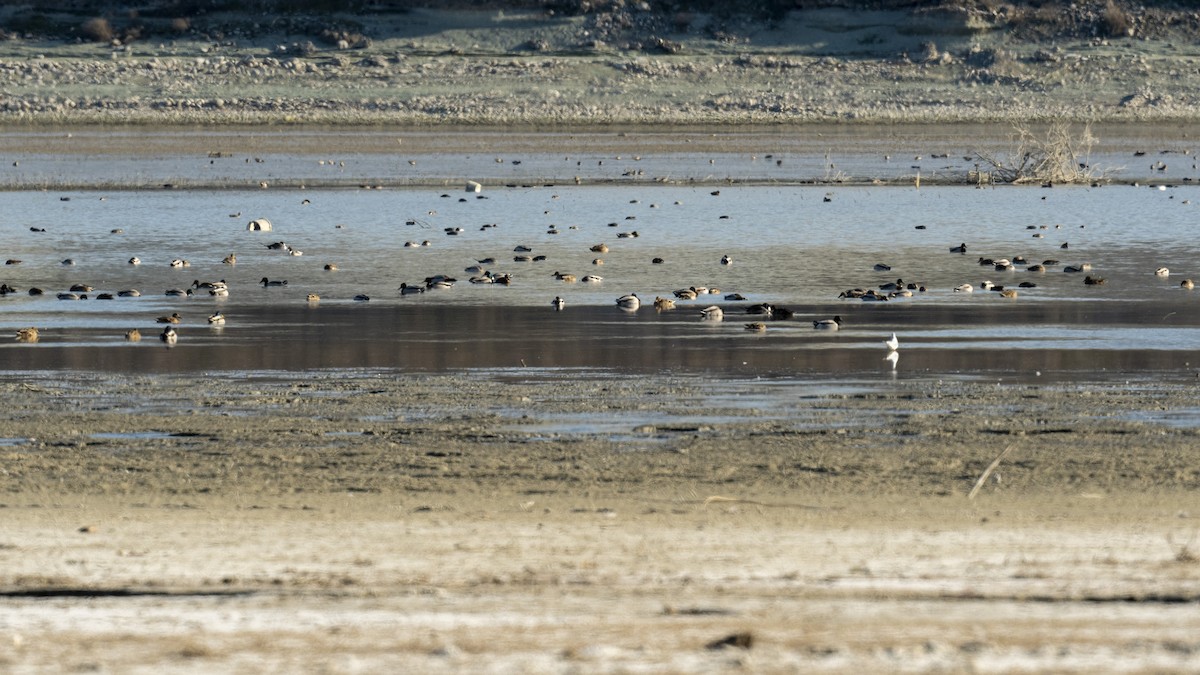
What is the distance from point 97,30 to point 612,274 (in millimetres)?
60868

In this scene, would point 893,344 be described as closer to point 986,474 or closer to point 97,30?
point 986,474

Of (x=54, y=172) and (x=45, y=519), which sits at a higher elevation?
(x=54, y=172)

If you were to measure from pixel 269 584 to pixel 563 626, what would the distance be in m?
1.24

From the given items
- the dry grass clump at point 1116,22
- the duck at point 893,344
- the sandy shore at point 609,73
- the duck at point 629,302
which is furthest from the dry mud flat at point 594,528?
the dry grass clump at point 1116,22

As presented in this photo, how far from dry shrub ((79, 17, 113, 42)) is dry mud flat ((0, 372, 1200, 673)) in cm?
6672

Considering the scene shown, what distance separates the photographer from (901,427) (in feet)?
35.3

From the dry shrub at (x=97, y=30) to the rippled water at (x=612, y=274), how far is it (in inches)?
1696

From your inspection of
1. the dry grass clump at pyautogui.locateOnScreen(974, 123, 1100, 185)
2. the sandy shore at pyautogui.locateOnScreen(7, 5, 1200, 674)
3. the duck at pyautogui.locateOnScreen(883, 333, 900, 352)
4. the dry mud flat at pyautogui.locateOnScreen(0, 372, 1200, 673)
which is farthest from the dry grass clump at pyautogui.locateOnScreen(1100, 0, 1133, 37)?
the dry mud flat at pyautogui.locateOnScreen(0, 372, 1200, 673)

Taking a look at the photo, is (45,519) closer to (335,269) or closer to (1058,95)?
(335,269)

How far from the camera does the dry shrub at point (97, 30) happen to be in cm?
A: 7619

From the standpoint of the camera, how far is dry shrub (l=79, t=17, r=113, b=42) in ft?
250

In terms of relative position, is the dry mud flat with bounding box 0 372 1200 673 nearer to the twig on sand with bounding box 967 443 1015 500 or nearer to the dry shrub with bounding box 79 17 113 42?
the twig on sand with bounding box 967 443 1015 500

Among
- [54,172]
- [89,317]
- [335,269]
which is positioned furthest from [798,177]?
[89,317]

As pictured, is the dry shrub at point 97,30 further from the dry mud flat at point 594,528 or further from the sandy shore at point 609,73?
the dry mud flat at point 594,528
